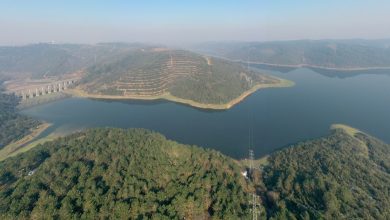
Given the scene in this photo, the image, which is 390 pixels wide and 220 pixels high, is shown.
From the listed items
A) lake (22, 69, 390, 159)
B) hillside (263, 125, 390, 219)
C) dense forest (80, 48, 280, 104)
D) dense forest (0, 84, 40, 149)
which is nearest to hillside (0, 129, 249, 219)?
hillside (263, 125, 390, 219)

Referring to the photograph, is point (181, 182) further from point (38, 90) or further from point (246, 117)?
point (38, 90)

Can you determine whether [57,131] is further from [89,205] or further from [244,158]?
[244,158]

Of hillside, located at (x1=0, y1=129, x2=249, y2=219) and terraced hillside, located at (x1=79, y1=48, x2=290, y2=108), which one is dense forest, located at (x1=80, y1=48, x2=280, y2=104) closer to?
terraced hillside, located at (x1=79, y1=48, x2=290, y2=108)

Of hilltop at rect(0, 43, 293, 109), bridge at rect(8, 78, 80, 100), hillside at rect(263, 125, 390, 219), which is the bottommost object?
hillside at rect(263, 125, 390, 219)

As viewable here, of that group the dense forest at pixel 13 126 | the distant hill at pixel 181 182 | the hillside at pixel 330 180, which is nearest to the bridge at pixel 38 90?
the dense forest at pixel 13 126

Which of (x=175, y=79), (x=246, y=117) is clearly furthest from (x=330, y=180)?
(x=175, y=79)

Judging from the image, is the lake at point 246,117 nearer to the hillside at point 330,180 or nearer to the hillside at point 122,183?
the hillside at point 330,180

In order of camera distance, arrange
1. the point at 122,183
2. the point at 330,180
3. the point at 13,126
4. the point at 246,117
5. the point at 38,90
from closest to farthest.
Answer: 1. the point at 122,183
2. the point at 330,180
3. the point at 13,126
4. the point at 246,117
5. the point at 38,90
